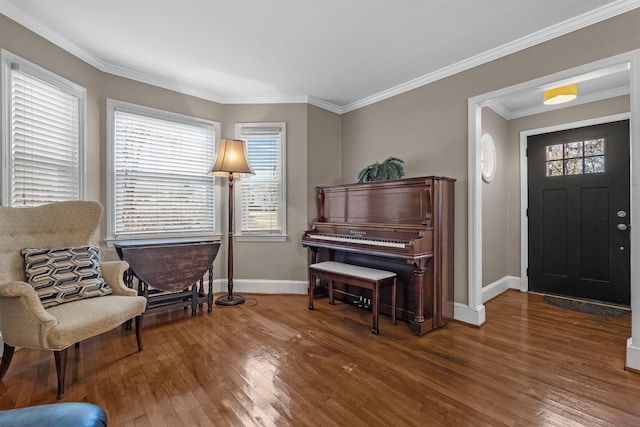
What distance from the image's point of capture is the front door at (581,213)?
3.30 meters

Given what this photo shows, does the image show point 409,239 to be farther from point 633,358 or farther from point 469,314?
point 633,358

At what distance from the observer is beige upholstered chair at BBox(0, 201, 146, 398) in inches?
67.6

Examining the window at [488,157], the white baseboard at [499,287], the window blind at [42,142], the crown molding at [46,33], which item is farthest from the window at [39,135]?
the white baseboard at [499,287]

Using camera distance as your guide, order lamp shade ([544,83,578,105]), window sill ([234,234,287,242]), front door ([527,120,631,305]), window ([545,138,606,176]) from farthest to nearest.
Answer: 1. window sill ([234,234,287,242])
2. window ([545,138,606,176])
3. front door ([527,120,631,305])
4. lamp shade ([544,83,578,105])

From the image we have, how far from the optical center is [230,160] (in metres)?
3.32

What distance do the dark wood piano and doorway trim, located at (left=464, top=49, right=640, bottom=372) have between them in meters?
0.18

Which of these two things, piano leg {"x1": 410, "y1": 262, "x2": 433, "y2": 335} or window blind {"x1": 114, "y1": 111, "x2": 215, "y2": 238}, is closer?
piano leg {"x1": 410, "y1": 262, "x2": 433, "y2": 335}

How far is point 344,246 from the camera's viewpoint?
304cm

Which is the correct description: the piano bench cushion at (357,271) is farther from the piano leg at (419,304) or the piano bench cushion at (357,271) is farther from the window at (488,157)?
the window at (488,157)

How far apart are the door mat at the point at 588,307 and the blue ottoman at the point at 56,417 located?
4102mm

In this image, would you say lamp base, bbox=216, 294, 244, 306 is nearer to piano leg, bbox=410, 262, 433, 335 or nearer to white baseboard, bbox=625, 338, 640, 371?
piano leg, bbox=410, 262, 433, 335

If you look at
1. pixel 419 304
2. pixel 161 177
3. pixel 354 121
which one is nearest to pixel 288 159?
pixel 354 121

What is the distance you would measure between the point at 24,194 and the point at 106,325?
1.36 meters

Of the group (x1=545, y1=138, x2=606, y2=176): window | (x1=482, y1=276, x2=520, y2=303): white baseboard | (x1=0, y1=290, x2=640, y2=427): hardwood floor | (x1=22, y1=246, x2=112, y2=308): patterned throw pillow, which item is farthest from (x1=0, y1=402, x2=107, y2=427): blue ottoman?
(x1=545, y1=138, x2=606, y2=176): window
